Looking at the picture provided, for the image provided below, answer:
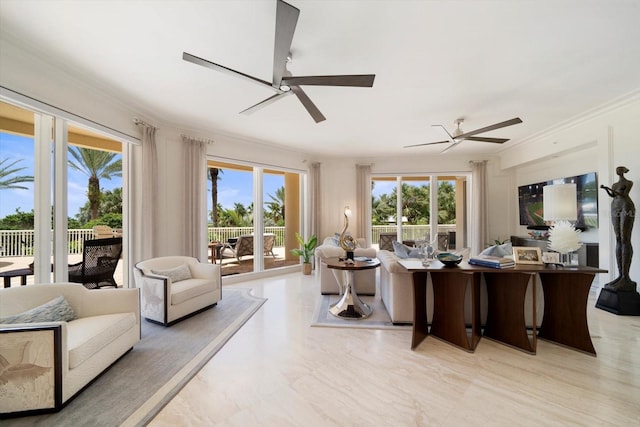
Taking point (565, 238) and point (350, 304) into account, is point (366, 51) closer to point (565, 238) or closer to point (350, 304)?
point (565, 238)

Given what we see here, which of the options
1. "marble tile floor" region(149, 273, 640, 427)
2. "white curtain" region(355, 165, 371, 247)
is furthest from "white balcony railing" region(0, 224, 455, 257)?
"white curtain" region(355, 165, 371, 247)

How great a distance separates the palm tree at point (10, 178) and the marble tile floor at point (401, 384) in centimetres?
252

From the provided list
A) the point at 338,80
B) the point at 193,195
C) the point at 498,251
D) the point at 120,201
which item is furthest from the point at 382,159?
the point at 120,201

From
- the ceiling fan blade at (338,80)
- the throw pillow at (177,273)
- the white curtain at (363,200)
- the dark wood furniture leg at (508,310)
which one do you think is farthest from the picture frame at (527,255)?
the white curtain at (363,200)

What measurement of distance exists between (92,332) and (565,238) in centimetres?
394

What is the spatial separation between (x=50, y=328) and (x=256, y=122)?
3.45 meters

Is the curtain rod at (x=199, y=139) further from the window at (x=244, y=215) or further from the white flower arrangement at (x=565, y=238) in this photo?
the white flower arrangement at (x=565, y=238)

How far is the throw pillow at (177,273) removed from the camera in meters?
3.30

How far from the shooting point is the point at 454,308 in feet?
8.33

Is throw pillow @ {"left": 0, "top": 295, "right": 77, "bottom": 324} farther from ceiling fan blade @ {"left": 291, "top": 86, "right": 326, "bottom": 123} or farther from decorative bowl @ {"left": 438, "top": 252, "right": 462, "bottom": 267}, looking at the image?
decorative bowl @ {"left": 438, "top": 252, "right": 462, "bottom": 267}

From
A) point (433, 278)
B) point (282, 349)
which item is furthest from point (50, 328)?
point (433, 278)

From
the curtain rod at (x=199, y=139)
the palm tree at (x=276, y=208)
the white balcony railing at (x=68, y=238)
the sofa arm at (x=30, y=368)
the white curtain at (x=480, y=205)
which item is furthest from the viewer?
the white curtain at (x=480, y=205)

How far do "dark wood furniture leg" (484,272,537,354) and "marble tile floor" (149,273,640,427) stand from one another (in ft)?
0.36

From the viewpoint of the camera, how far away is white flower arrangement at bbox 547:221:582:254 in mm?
2258
